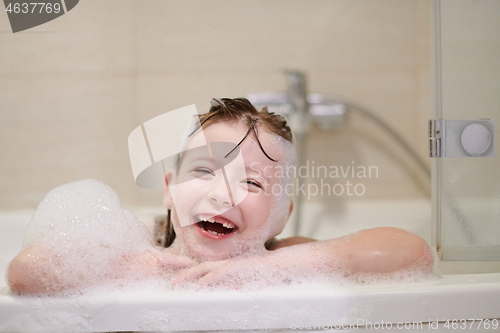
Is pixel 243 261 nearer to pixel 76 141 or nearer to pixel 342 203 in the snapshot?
pixel 342 203

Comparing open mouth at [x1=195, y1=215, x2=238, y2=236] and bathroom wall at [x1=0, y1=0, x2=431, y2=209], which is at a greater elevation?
bathroom wall at [x1=0, y1=0, x2=431, y2=209]

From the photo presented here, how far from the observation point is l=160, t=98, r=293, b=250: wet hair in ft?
2.54

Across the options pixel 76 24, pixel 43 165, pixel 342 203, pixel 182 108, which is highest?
pixel 76 24

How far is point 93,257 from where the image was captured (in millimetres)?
631

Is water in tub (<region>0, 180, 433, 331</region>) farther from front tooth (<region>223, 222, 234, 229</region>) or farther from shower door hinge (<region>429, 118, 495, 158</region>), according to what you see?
shower door hinge (<region>429, 118, 495, 158</region>)

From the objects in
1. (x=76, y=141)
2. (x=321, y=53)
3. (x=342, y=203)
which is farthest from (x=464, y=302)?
(x=76, y=141)

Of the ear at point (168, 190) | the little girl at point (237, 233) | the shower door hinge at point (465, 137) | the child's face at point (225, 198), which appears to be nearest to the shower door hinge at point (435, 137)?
the shower door hinge at point (465, 137)

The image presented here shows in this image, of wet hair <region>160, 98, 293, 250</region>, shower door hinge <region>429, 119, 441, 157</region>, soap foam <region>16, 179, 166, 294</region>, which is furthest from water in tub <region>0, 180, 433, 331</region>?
shower door hinge <region>429, 119, 441, 157</region>

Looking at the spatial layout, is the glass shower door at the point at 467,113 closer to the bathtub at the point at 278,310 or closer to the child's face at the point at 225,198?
the bathtub at the point at 278,310

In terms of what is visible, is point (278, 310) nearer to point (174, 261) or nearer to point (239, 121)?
point (174, 261)

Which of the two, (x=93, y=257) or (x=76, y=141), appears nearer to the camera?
(x=93, y=257)

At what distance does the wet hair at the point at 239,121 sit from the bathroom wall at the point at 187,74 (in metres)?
0.12

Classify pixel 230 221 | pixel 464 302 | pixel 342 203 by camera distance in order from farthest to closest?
pixel 342 203 < pixel 230 221 < pixel 464 302

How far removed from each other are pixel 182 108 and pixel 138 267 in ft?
1.62
